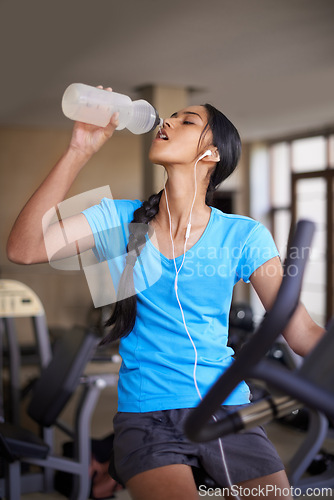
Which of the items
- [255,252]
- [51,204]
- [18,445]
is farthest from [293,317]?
[18,445]

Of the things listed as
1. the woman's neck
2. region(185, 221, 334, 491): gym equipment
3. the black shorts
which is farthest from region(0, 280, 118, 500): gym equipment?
region(185, 221, 334, 491): gym equipment

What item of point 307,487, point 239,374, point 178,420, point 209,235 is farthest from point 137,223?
point 307,487

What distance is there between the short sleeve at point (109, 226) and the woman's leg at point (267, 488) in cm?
42

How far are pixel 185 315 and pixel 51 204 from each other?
27cm

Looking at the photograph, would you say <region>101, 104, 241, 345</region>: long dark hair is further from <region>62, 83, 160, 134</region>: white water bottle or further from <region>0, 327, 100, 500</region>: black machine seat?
<region>0, 327, 100, 500</region>: black machine seat

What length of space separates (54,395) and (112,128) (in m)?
1.48

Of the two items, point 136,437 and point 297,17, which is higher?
point 297,17

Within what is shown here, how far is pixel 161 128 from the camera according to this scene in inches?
37.2

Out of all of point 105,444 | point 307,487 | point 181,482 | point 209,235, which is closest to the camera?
point 181,482

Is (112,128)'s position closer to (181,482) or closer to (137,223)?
(137,223)

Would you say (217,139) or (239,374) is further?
(217,139)

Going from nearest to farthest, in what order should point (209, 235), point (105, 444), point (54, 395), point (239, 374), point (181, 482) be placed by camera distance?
point (239, 374), point (181, 482), point (209, 235), point (54, 395), point (105, 444)

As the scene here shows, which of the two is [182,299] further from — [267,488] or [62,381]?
[62,381]

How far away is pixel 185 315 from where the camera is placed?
932 mm
